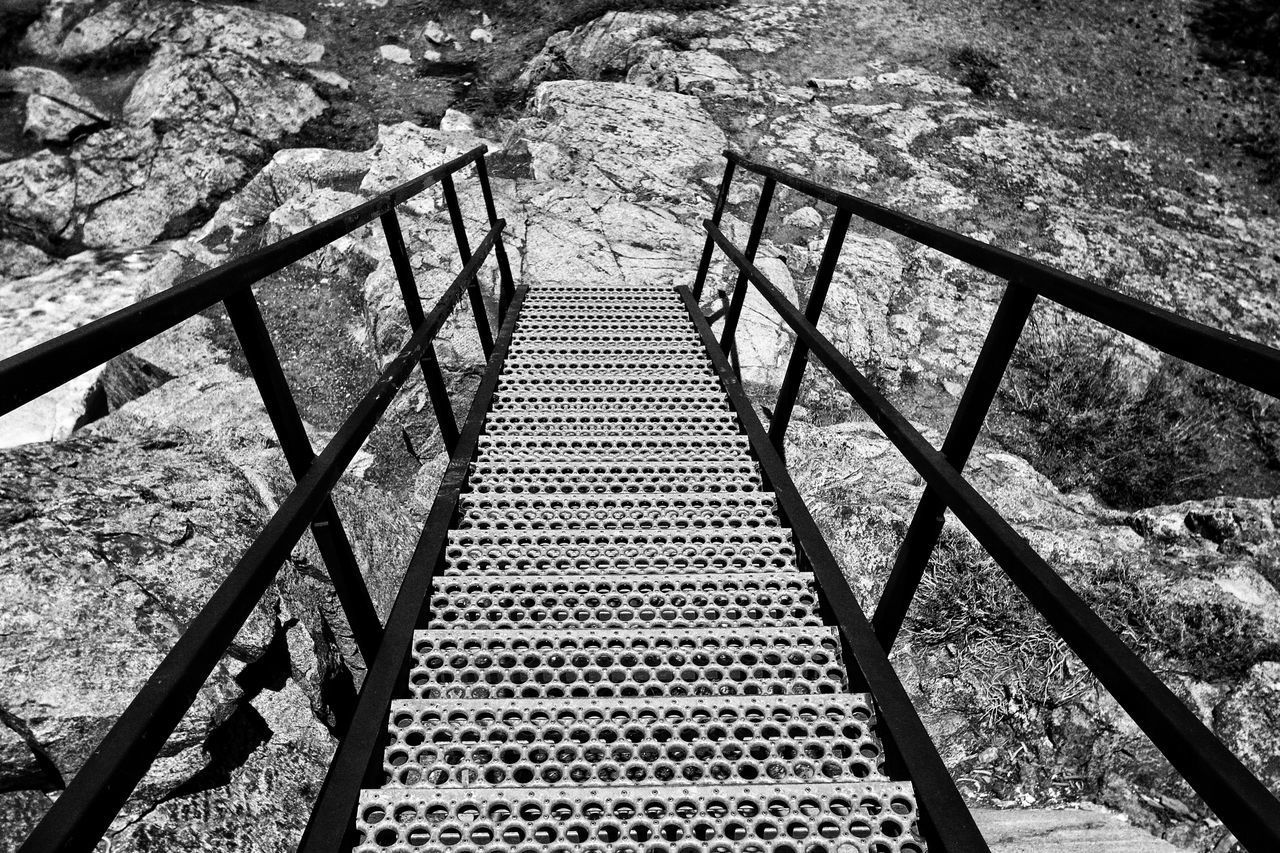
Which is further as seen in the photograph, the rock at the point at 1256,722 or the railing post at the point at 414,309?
the rock at the point at 1256,722

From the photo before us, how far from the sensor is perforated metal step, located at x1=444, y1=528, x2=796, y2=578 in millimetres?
2670

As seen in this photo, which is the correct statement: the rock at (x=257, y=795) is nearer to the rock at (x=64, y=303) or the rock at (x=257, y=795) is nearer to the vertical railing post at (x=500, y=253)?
the vertical railing post at (x=500, y=253)

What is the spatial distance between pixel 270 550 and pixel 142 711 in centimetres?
45

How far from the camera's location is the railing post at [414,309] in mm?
3164

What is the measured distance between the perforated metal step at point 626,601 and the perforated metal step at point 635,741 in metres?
0.39

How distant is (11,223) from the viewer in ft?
35.1

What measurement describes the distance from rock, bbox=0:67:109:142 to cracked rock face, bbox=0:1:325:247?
1.3 inches

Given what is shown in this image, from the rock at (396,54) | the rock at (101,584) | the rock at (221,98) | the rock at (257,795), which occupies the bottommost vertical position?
the rock at (221,98)

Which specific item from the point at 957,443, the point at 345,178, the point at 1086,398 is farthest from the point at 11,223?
the point at 1086,398

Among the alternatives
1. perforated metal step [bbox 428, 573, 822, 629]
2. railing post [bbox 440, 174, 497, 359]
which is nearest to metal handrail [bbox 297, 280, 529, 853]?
perforated metal step [bbox 428, 573, 822, 629]

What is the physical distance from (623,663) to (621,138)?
857 cm

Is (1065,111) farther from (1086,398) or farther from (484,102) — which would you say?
(484,102)

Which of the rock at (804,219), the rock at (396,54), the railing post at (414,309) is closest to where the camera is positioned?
the railing post at (414,309)

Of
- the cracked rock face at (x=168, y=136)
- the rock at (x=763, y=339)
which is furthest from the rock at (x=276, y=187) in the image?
the rock at (x=763, y=339)
